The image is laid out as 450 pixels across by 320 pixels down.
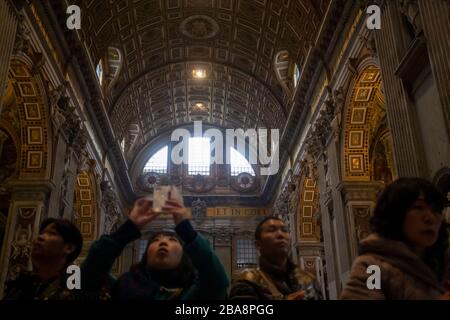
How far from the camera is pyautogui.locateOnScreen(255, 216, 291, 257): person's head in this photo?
2908mm

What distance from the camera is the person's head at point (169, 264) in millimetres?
2562

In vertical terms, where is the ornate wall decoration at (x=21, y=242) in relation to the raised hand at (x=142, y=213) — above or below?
above

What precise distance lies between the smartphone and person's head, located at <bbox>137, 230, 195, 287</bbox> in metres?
0.41

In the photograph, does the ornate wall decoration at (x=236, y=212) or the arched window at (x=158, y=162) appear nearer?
the ornate wall decoration at (x=236, y=212)

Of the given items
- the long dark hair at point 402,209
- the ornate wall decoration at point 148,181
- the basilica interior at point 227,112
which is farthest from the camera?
the ornate wall decoration at point 148,181

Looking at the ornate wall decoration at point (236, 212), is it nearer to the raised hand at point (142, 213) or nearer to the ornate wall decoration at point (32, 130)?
the ornate wall decoration at point (32, 130)

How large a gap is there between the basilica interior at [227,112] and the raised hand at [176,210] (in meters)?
1.42

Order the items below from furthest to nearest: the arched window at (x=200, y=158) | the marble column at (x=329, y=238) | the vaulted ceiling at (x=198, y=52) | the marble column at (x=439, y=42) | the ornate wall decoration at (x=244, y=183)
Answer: the arched window at (x=200, y=158), the ornate wall decoration at (x=244, y=183), the vaulted ceiling at (x=198, y=52), the marble column at (x=329, y=238), the marble column at (x=439, y=42)

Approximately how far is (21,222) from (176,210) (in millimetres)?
9320

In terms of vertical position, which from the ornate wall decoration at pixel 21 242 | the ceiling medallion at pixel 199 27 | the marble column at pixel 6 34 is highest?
the ceiling medallion at pixel 199 27

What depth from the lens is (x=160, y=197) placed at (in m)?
2.28

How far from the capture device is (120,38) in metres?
16.3

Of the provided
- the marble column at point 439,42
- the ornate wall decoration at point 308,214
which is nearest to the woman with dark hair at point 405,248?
the marble column at point 439,42
